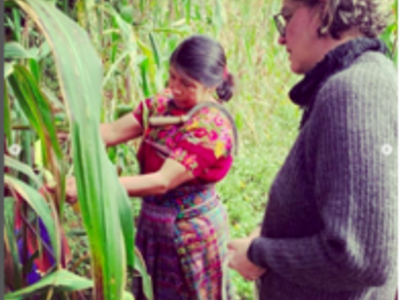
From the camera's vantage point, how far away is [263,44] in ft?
8.76

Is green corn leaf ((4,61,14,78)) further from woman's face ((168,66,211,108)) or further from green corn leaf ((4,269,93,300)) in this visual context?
woman's face ((168,66,211,108))

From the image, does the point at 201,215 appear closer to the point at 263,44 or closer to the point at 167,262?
the point at 167,262

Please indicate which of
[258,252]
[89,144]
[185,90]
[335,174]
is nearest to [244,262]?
[258,252]

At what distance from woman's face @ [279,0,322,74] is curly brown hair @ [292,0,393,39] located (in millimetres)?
12

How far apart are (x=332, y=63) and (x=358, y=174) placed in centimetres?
17

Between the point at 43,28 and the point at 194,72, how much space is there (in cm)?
77

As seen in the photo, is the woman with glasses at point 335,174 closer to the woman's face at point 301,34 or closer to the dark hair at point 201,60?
the woman's face at point 301,34

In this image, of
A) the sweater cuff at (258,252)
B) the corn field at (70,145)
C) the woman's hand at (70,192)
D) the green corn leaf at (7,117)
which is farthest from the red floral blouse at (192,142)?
the green corn leaf at (7,117)

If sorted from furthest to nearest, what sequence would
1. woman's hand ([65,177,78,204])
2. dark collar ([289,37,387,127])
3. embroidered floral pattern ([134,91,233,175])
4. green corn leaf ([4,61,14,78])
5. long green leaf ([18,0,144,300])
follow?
embroidered floral pattern ([134,91,233,175]), woman's hand ([65,177,78,204]), dark collar ([289,37,387,127]), green corn leaf ([4,61,14,78]), long green leaf ([18,0,144,300])

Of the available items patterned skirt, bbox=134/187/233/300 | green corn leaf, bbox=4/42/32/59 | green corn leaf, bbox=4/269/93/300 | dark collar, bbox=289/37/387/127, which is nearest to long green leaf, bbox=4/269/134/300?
green corn leaf, bbox=4/269/93/300

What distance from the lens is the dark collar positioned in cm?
60

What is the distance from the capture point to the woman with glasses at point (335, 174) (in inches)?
21.0

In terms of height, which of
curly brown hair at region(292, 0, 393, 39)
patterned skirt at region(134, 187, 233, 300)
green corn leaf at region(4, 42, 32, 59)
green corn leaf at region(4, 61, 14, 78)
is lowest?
patterned skirt at region(134, 187, 233, 300)

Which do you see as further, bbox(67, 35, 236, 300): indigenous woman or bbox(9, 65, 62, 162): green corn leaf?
bbox(67, 35, 236, 300): indigenous woman
